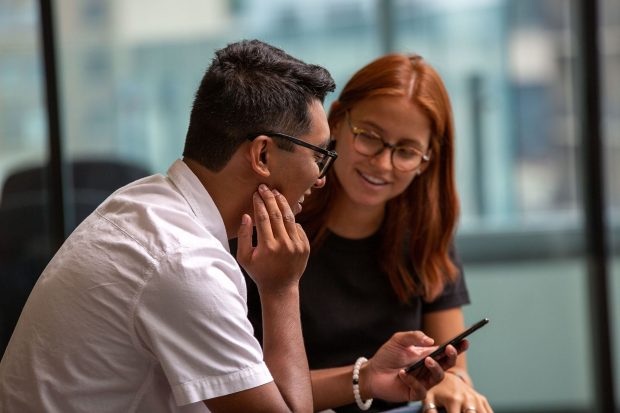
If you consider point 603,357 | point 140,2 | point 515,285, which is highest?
point 140,2

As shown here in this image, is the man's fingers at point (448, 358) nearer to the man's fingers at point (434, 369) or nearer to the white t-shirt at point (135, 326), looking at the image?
the man's fingers at point (434, 369)

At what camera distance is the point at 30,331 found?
1389 mm

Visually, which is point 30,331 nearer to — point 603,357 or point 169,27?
point 169,27

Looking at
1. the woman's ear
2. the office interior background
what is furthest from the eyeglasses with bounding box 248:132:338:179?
the office interior background

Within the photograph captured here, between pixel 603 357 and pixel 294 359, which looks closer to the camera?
pixel 294 359

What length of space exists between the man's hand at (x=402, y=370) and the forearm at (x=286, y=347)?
0.27 m

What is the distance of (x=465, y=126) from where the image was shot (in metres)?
3.69

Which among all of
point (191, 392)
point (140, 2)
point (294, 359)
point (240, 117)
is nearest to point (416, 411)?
point (294, 359)

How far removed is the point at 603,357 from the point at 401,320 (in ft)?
6.71

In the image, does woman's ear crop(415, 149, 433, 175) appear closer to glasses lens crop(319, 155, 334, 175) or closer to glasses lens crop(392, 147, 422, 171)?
glasses lens crop(392, 147, 422, 171)

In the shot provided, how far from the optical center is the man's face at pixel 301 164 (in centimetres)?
154

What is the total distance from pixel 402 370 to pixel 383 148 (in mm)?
536

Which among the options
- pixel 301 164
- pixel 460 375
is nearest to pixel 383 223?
pixel 460 375

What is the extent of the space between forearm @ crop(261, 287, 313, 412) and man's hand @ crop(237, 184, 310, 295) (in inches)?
0.9
